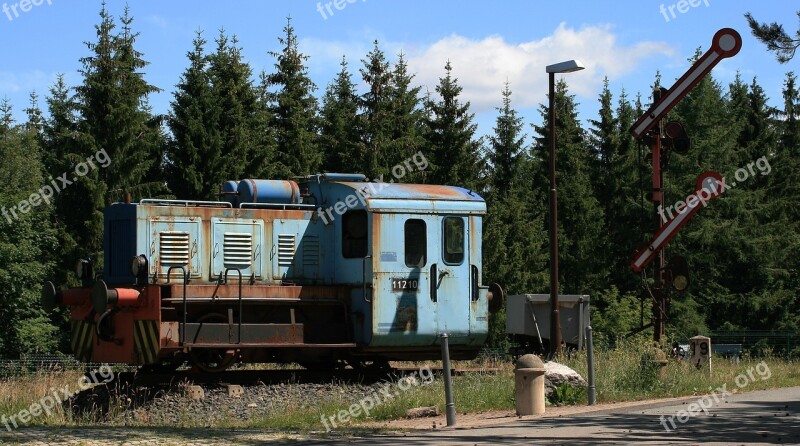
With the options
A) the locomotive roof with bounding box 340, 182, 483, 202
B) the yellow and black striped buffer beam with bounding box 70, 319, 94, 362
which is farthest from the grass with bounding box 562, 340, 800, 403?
the yellow and black striped buffer beam with bounding box 70, 319, 94, 362

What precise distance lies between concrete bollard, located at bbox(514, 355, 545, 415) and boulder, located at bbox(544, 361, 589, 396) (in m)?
1.68

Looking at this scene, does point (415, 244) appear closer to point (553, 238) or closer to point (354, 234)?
point (354, 234)

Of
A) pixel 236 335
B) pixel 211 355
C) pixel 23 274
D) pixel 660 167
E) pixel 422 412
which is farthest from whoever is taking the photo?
pixel 23 274

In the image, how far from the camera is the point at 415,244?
18.0 meters

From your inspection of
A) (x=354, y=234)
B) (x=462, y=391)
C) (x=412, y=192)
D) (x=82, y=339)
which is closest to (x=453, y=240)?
(x=412, y=192)

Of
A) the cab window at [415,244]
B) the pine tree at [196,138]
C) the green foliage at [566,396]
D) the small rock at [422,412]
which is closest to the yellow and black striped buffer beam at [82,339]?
the cab window at [415,244]

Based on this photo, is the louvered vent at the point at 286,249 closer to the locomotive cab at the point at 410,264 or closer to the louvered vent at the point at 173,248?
the locomotive cab at the point at 410,264

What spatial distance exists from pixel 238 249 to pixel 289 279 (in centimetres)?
105

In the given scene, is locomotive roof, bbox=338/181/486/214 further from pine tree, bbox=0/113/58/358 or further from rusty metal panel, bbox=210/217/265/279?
pine tree, bbox=0/113/58/358

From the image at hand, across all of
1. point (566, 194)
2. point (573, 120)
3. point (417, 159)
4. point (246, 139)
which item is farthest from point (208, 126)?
point (573, 120)

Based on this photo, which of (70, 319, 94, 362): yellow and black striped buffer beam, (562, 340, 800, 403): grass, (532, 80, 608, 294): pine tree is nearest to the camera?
(562, 340, 800, 403): grass

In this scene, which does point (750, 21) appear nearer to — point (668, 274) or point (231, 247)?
point (668, 274)

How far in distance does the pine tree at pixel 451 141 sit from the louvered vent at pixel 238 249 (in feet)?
95.8

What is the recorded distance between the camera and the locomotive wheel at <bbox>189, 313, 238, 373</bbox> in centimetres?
1688
